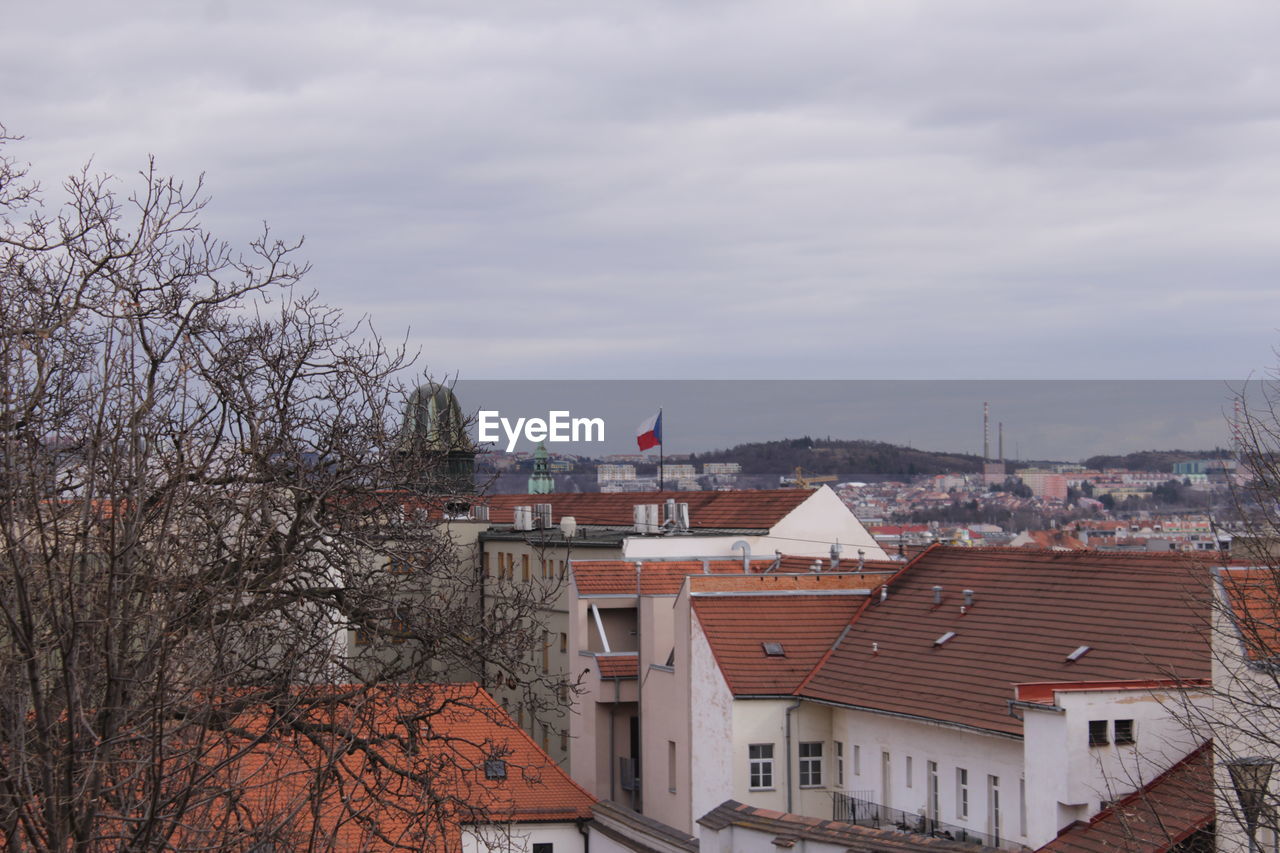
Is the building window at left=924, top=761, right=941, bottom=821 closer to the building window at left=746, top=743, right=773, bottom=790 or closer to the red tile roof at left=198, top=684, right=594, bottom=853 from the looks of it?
the building window at left=746, top=743, right=773, bottom=790

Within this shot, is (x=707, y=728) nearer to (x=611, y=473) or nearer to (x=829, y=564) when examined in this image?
(x=829, y=564)

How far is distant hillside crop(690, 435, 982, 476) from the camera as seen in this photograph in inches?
4281

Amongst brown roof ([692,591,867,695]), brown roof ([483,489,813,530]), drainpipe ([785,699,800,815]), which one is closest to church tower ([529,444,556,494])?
brown roof ([483,489,813,530])

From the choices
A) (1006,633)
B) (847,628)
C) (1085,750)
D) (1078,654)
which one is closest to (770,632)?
(847,628)

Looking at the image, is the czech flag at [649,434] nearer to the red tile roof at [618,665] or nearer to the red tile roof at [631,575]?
the red tile roof at [631,575]

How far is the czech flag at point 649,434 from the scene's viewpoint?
74.3 meters

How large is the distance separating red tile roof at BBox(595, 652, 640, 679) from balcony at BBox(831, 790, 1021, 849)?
7.80 meters

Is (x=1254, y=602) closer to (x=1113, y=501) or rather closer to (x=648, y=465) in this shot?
(x=648, y=465)

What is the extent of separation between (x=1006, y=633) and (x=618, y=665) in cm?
1205

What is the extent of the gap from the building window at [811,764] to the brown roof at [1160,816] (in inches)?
487

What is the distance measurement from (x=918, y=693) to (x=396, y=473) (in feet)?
68.0

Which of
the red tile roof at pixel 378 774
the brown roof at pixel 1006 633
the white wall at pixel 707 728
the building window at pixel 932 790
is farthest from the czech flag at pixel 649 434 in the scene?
the red tile roof at pixel 378 774

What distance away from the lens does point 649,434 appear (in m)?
76.4

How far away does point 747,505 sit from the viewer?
200 ft
